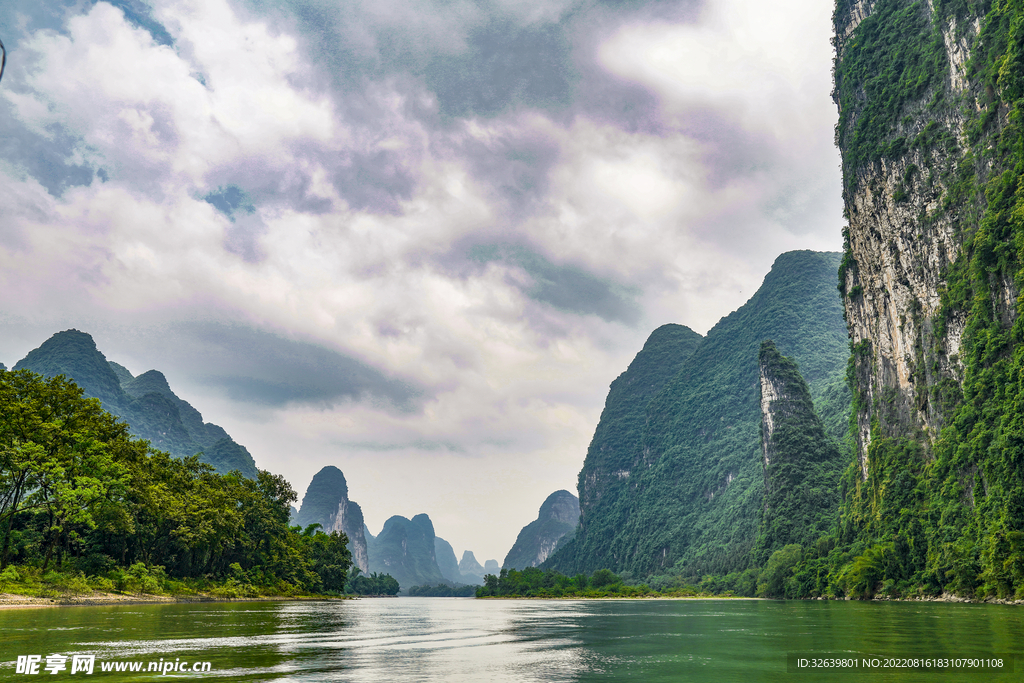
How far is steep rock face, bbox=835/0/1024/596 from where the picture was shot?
46.9 m

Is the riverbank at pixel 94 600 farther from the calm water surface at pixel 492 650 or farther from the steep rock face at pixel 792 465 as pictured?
the steep rock face at pixel 792 465

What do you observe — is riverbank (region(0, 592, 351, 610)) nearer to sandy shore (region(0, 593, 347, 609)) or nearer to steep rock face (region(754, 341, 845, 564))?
sandy shore (region(0, 593, 347, 609))

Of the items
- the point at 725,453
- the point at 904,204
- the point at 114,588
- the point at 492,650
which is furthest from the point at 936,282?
the point at 725,453

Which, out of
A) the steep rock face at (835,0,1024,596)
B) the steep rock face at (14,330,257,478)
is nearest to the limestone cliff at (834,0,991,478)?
the steep rock face at (835,0,1024,596)

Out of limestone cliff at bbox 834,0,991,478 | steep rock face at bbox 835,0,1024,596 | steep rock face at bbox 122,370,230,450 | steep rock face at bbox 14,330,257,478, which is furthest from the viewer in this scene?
steep rock face at bbox 122,370,230,450

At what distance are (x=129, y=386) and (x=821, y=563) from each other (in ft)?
651

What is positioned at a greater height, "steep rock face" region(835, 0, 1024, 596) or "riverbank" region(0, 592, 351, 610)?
"steep rock face" region(835, 0, 1024, 596)

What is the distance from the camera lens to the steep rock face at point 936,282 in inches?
1845

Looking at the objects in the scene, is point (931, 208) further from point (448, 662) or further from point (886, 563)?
point (448, 662)

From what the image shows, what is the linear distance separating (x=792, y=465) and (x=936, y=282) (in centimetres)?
5809

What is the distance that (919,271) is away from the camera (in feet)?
208

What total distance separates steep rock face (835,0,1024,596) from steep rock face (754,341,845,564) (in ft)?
88.8

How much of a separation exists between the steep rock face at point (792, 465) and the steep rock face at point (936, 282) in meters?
27.1

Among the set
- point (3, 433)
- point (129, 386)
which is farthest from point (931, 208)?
point (129, 386)
